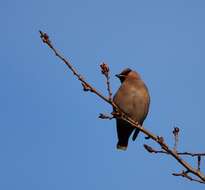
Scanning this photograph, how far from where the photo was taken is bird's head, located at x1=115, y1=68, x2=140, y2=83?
9.69 meters

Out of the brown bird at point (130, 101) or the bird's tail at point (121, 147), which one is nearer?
the brown bird at point (130, 101)

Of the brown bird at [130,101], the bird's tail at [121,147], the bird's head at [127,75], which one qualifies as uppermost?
the bird's head at [127,75]

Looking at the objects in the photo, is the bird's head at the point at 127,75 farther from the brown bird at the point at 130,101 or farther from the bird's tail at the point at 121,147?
the bird's tail at the point at 121,147

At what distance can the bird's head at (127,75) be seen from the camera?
969 cm

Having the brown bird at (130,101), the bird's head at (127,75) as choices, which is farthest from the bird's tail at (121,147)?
the bird's head at (127,75)

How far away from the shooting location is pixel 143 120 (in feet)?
31.0

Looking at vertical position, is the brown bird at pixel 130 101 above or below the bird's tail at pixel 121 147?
above

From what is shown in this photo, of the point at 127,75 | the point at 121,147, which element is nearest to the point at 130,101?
the point at 127,75

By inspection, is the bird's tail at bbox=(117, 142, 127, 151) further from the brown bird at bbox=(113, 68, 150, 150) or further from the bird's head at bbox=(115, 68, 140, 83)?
the bird's head at bbox=(115, 68, 140, 83)

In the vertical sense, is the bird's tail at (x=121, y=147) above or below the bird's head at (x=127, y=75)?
below

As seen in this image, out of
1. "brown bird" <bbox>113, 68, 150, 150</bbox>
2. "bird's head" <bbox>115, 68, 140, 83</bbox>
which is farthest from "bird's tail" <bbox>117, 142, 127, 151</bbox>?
"bird's head" <bbox>115, 68, 140, 83</bbox>

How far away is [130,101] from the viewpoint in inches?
355

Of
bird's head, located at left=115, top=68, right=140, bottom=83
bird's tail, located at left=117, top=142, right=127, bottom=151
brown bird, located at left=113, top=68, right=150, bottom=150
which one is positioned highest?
A: bird's head, located at left=115, top=68, right=140, bottom=83

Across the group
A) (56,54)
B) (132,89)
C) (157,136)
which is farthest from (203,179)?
(132,89)
